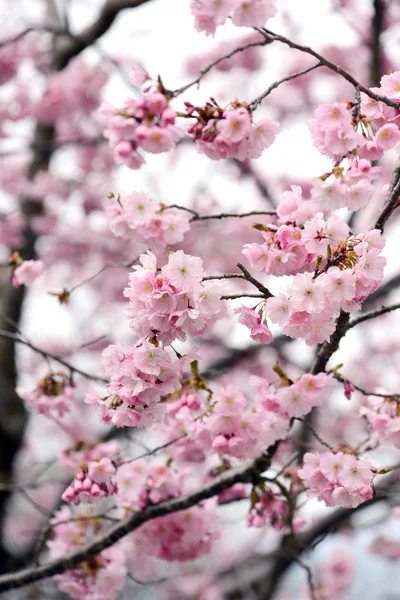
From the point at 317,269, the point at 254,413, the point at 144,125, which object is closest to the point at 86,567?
the point at 254,413

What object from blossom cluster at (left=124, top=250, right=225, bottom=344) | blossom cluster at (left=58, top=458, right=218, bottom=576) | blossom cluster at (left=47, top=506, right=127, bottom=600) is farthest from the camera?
blossom cluster at (left=47, top=506, right=127, bottom=600)

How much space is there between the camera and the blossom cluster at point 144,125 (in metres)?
1.61

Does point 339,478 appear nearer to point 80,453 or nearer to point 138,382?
point 138,382

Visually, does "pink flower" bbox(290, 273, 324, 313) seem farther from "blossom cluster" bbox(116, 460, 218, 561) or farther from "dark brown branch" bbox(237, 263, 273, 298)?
"blossom cluster" bbox(116, 460, 218, 561)

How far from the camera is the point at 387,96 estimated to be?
5.80 feet

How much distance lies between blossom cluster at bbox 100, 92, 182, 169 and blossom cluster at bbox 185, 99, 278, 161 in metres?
0.10

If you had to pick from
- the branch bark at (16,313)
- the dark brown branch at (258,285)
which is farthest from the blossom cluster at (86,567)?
the branch bark at (16,313)

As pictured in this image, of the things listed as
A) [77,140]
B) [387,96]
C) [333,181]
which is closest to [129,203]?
[333,181]

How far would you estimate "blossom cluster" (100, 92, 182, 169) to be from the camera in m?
1.61

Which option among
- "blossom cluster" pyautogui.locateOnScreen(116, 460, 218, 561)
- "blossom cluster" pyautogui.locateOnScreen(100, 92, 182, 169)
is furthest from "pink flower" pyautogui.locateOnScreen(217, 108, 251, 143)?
"blossom cluster" pyautogui.locateOnScreen(116, 460, 218, 561)

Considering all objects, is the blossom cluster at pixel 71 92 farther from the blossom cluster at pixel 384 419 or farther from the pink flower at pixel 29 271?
the blossom cluster at pixel 384 419

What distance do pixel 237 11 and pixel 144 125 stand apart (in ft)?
1.78

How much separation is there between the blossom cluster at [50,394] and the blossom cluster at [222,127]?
4.19 ft

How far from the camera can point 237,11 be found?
183 centimetres
